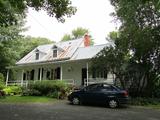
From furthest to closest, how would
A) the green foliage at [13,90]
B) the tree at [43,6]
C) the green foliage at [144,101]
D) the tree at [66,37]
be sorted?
1. the tree at [66,37]
2. the green foliage at [13,90]
3. the green foliage at [144,101]
4. the tree at [43,6]

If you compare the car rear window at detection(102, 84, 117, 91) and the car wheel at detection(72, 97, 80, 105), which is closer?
the car rear window at detection(102, 84, 117, 91)

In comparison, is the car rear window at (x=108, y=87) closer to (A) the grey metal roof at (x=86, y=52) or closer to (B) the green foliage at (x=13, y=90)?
(A) the grey metal roof at (x=86, y=52)

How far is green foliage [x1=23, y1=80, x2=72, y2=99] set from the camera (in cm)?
2562

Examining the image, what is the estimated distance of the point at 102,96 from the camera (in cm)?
1984

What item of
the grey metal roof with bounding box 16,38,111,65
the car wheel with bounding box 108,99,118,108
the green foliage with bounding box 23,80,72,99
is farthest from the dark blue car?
the grey metal roof with bounding box 16,38,111,65

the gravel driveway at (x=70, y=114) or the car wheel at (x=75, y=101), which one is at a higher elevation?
the car wheel at (x=75, y=101)

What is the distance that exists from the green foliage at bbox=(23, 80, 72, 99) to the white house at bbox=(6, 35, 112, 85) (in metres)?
3.63

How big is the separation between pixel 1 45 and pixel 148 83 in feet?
72.5

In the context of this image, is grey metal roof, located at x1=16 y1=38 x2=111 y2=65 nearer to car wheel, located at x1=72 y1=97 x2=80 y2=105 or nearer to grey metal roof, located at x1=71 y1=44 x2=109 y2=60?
grey metal roof, located at x1=71 y1=44 x2=109 y2=60

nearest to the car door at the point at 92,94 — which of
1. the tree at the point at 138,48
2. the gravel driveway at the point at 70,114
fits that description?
the gravel driveway at the point at 70,114

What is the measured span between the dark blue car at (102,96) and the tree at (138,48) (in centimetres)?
380

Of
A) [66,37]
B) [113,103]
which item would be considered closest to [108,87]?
[113,103]

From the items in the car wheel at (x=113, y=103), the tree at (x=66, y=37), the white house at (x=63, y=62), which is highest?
the tree at (x=66, y=37)

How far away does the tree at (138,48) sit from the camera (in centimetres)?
2241
